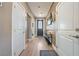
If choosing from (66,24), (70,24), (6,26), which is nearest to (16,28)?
(6,26)

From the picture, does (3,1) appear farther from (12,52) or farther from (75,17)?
(75,17)

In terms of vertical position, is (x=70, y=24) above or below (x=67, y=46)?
above

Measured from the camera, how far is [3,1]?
2883mm

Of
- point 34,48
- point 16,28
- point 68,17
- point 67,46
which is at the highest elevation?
point 68,17

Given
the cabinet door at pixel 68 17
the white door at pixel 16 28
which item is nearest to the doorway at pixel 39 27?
the white door at pixel 16 28

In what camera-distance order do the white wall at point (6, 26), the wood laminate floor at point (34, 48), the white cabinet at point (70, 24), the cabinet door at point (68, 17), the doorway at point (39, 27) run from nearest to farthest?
the white cabinet at point (70, 24)
the cabinet door at point (68, 17)
the white wall at point (6, 26)
the wood laminate floor at point (34, 48)
the doorway at point (39, 27)

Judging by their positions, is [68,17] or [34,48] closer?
[68,17]

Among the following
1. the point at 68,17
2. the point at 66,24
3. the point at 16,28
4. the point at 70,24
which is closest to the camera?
the point at 70,24

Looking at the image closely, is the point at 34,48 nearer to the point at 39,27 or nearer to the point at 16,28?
the point at 16,28

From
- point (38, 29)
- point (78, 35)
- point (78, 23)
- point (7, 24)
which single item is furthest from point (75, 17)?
point (38, 29)

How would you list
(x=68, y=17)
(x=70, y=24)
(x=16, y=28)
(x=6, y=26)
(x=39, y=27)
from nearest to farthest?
(x=70, y=24) < (x=68, y=17) < (x=6, y=26) < (x=16, y=28) < (x=39, y=27)

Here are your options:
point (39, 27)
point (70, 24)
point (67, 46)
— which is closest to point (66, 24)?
point (70, 24)

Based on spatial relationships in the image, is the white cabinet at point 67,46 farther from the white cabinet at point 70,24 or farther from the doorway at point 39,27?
the doorway at point 39,27

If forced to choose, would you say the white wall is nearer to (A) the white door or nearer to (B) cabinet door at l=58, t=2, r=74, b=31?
(A) the white door
